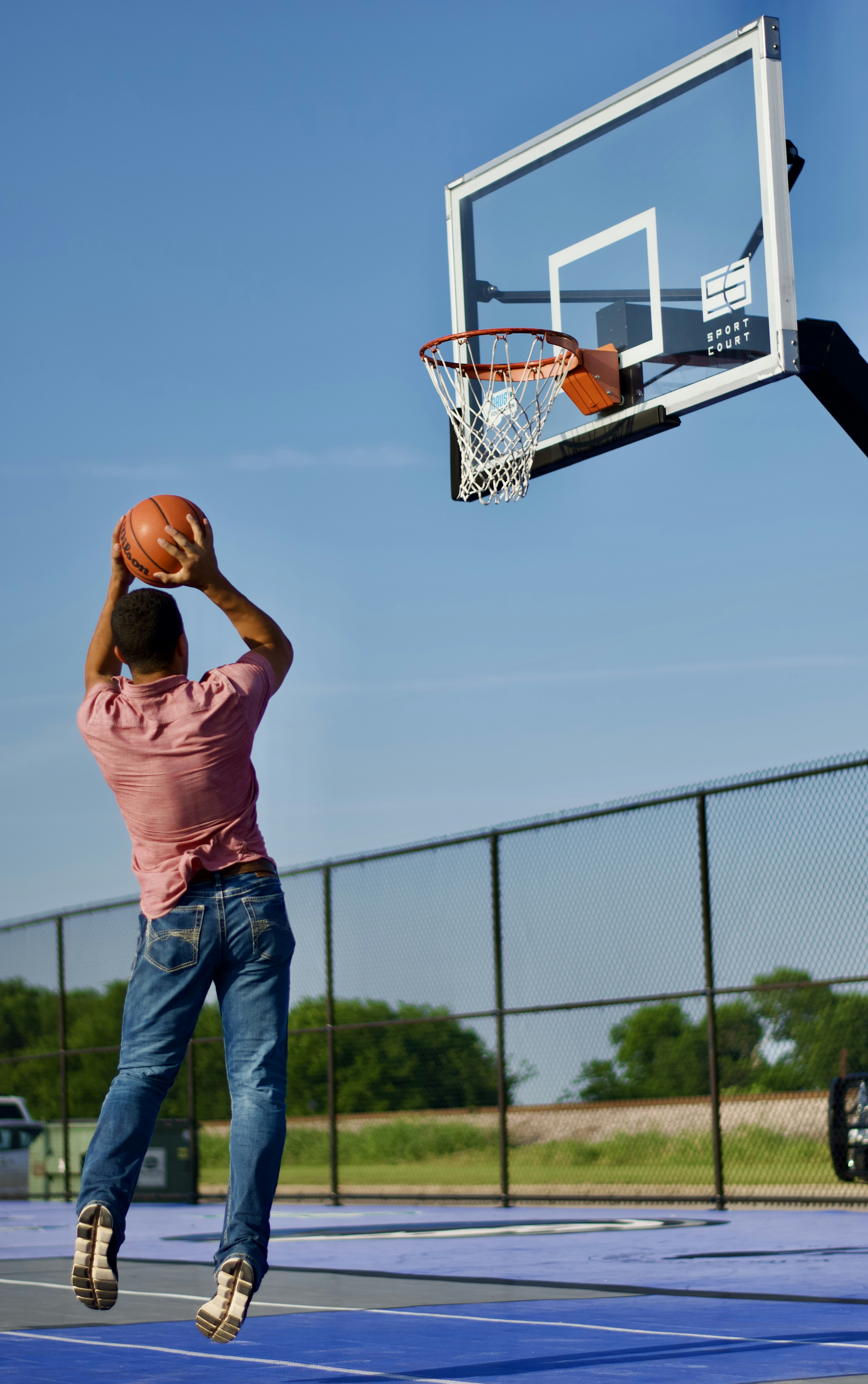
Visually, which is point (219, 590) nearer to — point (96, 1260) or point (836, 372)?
point (96, 1260)

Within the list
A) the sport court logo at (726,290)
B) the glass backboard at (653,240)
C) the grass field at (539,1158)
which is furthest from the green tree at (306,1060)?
the sport court logo at (726,290)

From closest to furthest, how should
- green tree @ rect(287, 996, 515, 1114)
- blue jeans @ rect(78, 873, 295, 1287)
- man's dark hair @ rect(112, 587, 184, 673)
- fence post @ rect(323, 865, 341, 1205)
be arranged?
blue jeans @ rect(78, 873, 295, 1287)
man's dark hair @ rect(112, 587, 184, 673)
fence post @ rect(323, 865, 341, 1205)
green tree @ rect(287, 996, 515, 1114)

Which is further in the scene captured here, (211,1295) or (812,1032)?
(812,1032)

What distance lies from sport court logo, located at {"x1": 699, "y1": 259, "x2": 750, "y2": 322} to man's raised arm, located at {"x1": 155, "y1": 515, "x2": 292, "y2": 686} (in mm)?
4617

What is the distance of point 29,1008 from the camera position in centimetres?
2644

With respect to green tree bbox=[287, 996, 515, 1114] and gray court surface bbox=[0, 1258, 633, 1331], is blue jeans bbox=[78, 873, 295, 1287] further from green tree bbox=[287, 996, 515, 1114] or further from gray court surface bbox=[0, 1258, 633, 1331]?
green tree bbox=[287, 996, 515, 1114]

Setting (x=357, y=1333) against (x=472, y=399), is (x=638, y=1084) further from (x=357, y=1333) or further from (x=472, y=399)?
(x=357, y=1333)

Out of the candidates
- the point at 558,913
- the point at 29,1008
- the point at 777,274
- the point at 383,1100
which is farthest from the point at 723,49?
the point at 383,1100

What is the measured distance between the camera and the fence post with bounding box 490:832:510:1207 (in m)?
13.6

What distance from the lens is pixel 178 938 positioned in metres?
4.24

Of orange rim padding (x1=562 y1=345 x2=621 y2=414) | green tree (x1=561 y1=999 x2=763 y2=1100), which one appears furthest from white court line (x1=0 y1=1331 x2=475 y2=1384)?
green tree (x1=561 y1=999 x2=763 y2=1100)

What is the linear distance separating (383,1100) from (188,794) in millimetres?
25874

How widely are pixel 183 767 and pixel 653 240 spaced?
228 inches

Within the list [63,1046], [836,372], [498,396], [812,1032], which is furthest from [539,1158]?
[836,372]
